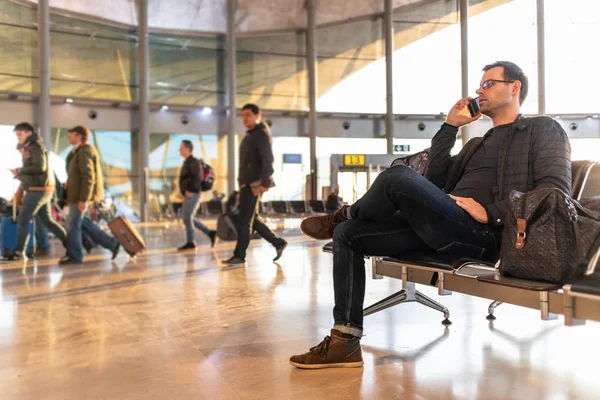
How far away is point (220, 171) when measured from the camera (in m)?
22.9

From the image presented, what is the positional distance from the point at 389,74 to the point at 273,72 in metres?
4.80

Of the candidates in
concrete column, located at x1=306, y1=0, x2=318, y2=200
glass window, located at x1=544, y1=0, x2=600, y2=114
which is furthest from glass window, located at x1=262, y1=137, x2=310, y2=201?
glass window, located at x1=544, y1=0, x2=600, y2=114

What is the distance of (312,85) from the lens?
77.9 ft

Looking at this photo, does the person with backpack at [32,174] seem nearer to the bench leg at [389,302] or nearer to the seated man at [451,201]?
the bench leg at [389,302]

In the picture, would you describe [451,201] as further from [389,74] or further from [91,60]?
[389,74]

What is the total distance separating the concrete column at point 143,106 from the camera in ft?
70.0

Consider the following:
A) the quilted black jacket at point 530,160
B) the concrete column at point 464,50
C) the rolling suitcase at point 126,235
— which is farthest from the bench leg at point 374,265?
the concrete column at point 464,50

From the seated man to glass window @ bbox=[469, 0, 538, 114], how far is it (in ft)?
75.2

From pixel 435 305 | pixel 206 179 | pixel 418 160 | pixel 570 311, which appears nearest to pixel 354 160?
pixel 206 179

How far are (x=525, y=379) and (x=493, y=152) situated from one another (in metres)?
1.01

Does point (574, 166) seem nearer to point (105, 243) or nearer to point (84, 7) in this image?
point (105, 243)

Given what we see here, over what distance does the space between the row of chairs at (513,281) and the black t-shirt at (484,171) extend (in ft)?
1.16

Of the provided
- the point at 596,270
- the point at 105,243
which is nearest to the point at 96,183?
the point at 105,243

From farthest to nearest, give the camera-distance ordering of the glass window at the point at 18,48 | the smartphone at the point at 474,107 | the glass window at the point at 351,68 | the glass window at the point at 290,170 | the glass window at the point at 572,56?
the glass window at the point at 351,68, the glass window at the point at 572,56, the glass window at the point at 290,170, the glass window at the point at 18,48, the smartphone at the point at 474,107
